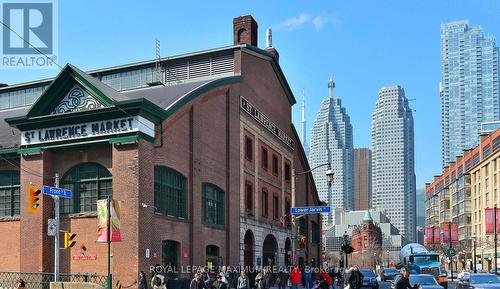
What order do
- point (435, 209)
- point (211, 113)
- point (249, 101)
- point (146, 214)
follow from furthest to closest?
point (435, 209), point (249, 101), point (211, 113), point (146, 214)

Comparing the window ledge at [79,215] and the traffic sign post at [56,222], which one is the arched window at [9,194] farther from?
the traffic sign post at [56,222]

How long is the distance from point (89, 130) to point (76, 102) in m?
1.71

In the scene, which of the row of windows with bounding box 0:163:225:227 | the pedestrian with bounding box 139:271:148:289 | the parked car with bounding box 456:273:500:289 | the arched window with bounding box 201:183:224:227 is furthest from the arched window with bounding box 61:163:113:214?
the parked car with bounding box 456:273:500:289

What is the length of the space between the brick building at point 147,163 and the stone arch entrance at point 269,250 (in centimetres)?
148

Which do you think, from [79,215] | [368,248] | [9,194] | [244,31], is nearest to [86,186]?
[79,215]

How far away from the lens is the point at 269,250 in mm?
48969

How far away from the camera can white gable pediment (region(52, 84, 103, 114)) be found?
29.9 m

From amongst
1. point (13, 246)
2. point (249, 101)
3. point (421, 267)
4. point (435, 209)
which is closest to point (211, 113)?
point (249, 101)

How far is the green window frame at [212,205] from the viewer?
36.2 m

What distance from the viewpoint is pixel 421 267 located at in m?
57.7

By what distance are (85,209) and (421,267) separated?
3728 cm

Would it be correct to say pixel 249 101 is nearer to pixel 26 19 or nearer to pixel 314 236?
pixel 26 19

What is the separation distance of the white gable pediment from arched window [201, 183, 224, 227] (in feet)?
30.0

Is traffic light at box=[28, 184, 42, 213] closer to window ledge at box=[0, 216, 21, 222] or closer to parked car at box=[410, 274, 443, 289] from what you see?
window ledge at box=[0, 216, 21, 222]
